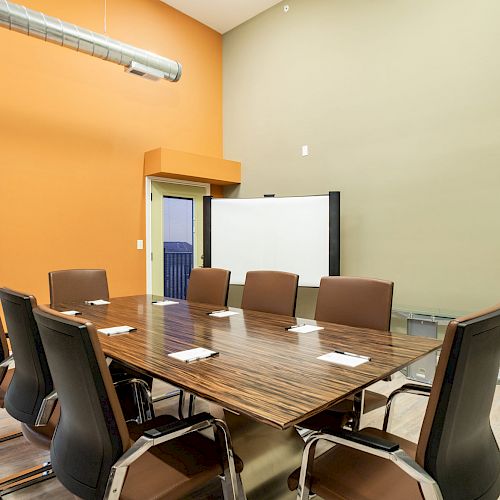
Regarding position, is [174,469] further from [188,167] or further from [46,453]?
[188,167]

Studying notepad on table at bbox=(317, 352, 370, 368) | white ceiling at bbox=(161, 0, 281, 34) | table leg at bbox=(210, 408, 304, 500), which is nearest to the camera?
notepad on table at bbox=(317, 352, 370, 368)

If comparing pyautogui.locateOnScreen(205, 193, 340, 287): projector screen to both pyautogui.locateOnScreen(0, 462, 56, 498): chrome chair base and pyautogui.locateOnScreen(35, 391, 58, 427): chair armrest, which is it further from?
pyautogui.locateOnScreen(35, 391, 58, 427): chair armrest

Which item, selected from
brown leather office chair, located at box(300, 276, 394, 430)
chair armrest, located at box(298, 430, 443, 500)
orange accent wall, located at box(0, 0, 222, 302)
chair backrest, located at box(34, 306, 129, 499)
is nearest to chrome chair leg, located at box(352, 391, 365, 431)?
brown leather office chair, located at box(300, 276, 394, 430)

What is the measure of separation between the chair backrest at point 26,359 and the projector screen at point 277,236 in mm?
3302

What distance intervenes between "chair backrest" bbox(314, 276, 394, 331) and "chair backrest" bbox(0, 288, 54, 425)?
5.50 ft

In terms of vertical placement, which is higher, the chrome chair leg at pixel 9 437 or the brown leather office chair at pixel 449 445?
the brown leather office chair at pixel 449 445

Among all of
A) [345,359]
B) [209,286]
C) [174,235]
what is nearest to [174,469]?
[345,359]

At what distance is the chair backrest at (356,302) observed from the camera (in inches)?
96.9

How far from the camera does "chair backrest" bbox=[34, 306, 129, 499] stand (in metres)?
1.19

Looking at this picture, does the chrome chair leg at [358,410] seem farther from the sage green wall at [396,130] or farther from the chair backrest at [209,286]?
the sage green wall at [396,130]

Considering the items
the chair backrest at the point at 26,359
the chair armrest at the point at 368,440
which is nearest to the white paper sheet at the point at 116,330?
the chair backrest at the point at 26,359

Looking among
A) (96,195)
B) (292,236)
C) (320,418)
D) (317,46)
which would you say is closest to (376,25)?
(317,46)

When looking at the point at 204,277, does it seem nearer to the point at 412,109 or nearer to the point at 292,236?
the point at 292,236

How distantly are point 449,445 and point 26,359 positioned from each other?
170 centimetres
